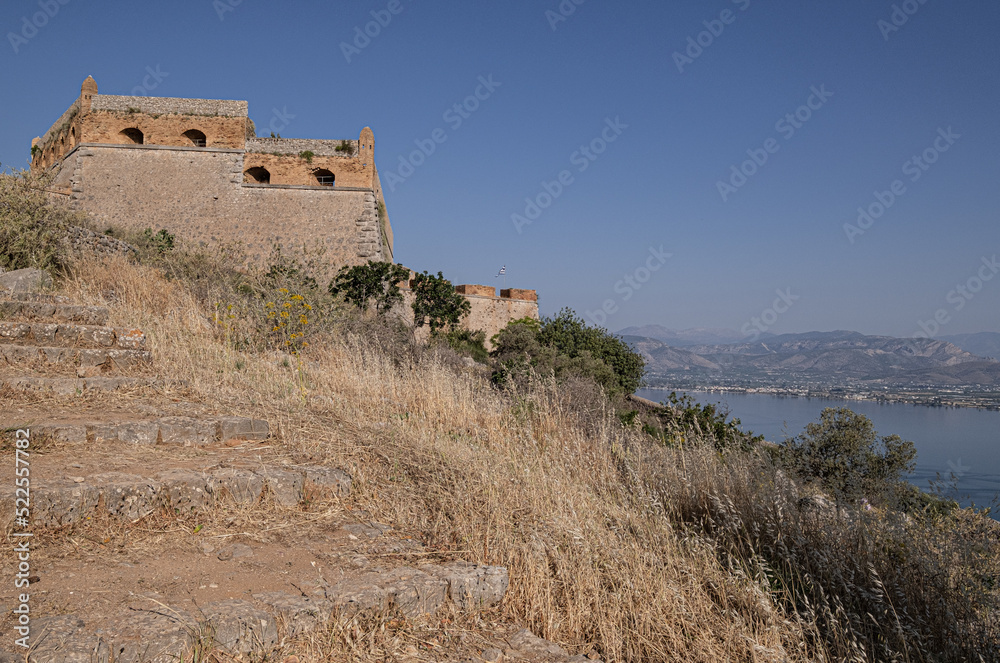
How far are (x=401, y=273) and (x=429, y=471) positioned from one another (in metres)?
13.6

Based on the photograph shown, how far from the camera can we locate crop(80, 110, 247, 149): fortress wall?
61.2 feet

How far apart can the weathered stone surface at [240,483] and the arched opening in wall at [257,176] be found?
18487mm

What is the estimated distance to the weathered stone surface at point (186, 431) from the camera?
3711 millimetres

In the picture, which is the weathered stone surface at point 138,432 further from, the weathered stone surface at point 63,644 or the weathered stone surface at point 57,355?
the weathered stone surface at point 63,644

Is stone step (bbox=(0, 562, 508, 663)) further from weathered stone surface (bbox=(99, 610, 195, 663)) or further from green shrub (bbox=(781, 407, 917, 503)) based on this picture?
green shrub (bbox=(781, 407, 917, 503))

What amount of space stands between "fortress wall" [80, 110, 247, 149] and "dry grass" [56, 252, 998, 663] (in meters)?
15.6

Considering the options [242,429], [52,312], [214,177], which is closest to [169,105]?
[214,177]

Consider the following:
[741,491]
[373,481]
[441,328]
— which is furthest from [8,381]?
A: [441,328]

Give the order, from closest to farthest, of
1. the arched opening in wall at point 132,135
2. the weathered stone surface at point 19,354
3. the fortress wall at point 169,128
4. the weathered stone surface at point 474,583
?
the weathered stone surface at point 474,583
the weathered stone surface at point 19,354
the fortress wall at point 169,128
the arched opening in wall at point 132,135

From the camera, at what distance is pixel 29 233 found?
7.09m

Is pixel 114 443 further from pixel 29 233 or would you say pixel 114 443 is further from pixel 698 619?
pixel 29 233

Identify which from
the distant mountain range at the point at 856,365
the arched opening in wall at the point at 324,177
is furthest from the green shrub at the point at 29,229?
the distant mountain range at the point at 856,365

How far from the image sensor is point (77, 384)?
13.8 ft

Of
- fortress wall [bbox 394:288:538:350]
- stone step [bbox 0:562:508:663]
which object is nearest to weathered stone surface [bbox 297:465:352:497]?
stone step [bbox 0:562:508:663]
